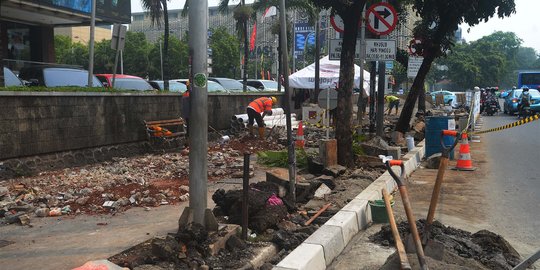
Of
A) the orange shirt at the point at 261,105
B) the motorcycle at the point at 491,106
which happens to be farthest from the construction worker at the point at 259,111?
the motorcycle at the point at 491,106

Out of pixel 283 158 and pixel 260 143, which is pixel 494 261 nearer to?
pixel 283 158

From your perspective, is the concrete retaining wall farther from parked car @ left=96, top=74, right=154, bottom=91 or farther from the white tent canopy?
the white tent canopy

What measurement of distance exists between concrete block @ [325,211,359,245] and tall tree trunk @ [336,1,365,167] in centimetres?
366

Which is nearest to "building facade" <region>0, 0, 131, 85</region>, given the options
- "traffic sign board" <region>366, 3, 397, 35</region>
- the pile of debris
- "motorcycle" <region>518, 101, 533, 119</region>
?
the pile of debris

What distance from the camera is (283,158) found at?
10.1m

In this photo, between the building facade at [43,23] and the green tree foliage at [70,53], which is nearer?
the building facade at [43,23]

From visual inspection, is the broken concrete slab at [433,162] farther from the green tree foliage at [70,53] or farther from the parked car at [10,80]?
the green tree foliage at [70,53]

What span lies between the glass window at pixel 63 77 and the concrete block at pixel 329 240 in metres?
9.65

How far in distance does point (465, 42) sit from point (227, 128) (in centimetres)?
9072

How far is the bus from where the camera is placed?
4575 cm

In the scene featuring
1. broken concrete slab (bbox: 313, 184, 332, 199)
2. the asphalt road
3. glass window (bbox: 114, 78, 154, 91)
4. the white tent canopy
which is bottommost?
the asphalt road

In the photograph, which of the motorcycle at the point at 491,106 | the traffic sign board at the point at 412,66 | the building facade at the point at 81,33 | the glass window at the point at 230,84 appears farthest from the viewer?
the building facade at the point at 81,33

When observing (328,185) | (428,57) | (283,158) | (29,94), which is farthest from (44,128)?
(428,57)

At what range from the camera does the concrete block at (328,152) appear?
8.74m
